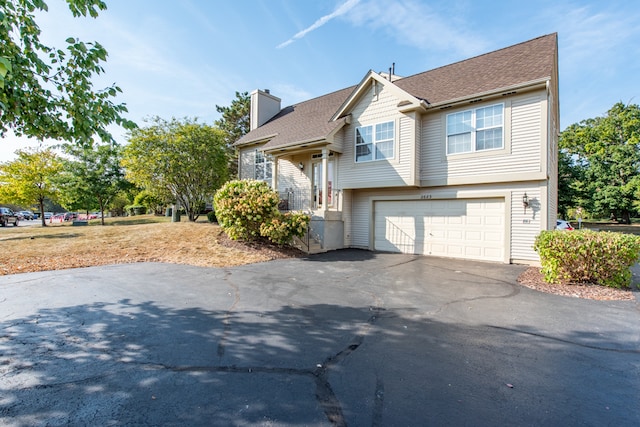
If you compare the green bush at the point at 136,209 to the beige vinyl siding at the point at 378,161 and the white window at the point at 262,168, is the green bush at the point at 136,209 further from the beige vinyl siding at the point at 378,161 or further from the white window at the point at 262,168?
the beige vinyl siding at the point at 378,161

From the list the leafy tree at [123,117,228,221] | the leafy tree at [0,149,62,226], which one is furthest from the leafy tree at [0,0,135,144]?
the leafy tree at [0,149,62,226]

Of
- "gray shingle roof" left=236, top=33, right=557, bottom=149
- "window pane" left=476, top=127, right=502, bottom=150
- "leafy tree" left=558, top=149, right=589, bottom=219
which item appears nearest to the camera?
"gray shingle roof" left=236, top=33, right=557, bottom=149

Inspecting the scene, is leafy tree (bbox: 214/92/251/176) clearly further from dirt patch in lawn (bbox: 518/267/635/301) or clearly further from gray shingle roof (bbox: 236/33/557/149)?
dirt patch in lawn (bbox: 518/267/635/301)

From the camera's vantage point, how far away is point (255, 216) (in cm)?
1148

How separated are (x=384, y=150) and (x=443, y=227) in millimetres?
3810

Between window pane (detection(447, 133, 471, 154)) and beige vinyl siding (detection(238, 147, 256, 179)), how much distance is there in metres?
11.2

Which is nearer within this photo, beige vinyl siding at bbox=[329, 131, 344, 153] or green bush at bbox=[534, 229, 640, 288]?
green bush at bbox=[534, 229, 640, 288]

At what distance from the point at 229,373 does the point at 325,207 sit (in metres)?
9.66

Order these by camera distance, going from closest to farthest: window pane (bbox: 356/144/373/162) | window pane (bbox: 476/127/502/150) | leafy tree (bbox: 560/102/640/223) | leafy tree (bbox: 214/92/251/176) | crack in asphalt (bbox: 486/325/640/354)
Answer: crack in asphalt (bbox: 486/325/640/354)
window pane (bbox: 476/127/502/150)
window pane (bbox: 356/144/373/162)
leafy tree (bbox: 560/102/640/223)
leafy tree (bbox: 214/92/251/176)

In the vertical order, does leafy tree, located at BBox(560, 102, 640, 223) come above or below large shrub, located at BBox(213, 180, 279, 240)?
above

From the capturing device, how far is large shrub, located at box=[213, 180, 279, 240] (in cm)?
1141

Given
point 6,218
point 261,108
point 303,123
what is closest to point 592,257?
point 303,123

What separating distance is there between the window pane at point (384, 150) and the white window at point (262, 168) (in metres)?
7.08

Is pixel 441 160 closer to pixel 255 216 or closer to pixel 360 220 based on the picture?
pixel 360 220
